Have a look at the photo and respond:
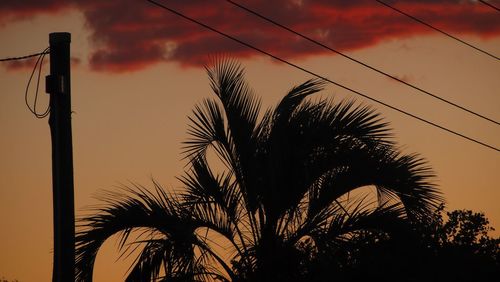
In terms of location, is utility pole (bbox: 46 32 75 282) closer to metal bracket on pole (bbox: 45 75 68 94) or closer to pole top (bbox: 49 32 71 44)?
metal bracket on pole (bbox: 45 75 68 94)

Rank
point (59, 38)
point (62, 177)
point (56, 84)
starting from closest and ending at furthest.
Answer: point (62, 177) < point (56, 84) < point (59, 38)

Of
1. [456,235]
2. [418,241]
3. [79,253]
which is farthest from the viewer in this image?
[456,235]

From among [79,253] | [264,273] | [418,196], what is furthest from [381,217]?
→ [79,253]

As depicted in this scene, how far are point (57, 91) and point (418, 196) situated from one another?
18.6 feet

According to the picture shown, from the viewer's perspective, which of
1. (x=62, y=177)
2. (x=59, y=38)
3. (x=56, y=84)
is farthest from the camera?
(x=59, y=38)

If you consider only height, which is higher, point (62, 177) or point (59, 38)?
point (59, 38)

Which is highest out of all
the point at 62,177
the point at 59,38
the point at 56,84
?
the point at 59,38

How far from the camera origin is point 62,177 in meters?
11.6

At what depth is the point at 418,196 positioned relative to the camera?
14.7 meters

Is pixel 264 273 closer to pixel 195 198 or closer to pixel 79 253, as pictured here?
pixel 195 198

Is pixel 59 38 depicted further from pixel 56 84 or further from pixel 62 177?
pixel 62 177

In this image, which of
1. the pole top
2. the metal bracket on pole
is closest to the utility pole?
the metal bracket on pole

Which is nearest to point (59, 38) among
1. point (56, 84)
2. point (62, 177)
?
point (56, 84)

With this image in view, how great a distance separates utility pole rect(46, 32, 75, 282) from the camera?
11504mm
